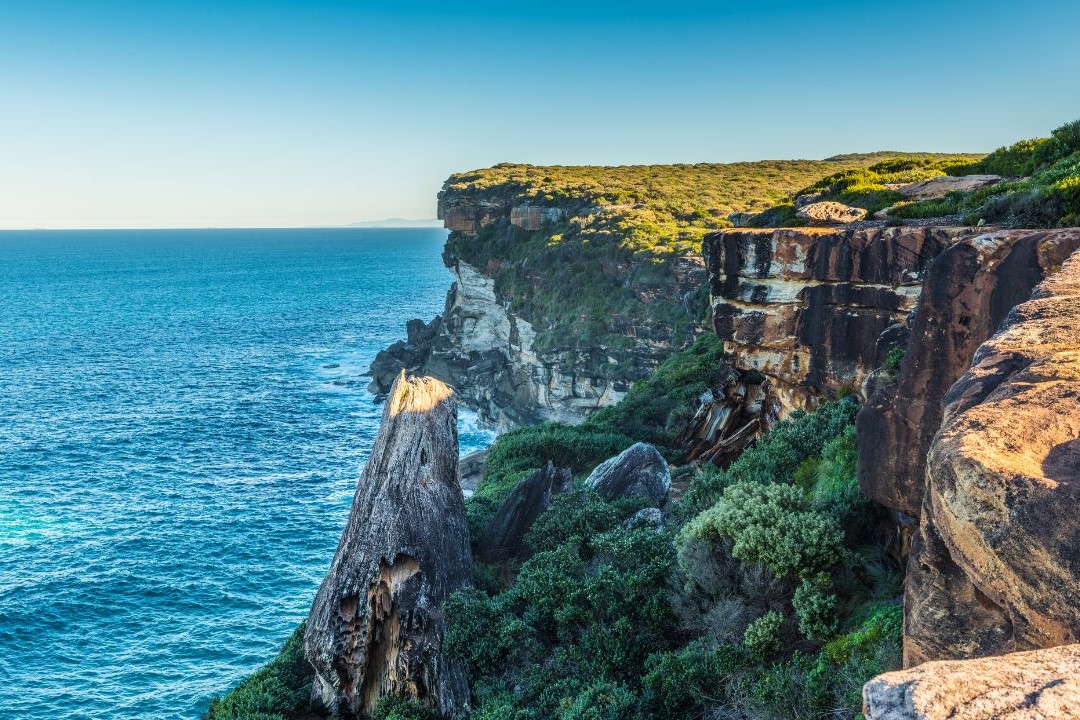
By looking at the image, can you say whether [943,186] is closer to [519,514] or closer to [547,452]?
[519,514]

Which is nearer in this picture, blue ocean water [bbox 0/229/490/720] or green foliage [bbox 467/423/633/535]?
blue ocean water [bbox 0/229/490/720]

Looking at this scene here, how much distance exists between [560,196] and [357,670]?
65488 millimetres

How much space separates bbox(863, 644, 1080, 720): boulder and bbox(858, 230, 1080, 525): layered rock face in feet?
22.6

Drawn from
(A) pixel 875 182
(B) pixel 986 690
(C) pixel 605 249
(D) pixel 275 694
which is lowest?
(D) pixel 275 694

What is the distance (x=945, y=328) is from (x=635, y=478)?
13.8m

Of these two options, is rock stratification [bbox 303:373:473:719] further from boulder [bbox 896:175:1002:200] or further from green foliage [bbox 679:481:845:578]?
boulder [bbox 896:175:1002:200]

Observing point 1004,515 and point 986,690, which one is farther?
point 1004,515

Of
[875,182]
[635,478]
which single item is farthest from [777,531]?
[875,182]

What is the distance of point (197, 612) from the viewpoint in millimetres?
32312

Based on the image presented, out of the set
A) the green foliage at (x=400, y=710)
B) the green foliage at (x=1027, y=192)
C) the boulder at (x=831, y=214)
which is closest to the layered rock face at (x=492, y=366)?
the green foliage at (x=1027, y=192)

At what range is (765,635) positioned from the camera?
1149cm

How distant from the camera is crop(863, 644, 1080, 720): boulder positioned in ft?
11.6

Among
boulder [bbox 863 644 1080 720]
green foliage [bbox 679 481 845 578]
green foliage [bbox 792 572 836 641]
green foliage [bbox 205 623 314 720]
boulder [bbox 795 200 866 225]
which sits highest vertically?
boulder [bbox 795 200 866 225]

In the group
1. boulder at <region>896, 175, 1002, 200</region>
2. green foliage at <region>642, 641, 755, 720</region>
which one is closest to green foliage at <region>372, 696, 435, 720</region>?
green foliage at <region>642, 641, 755, 720</region>
